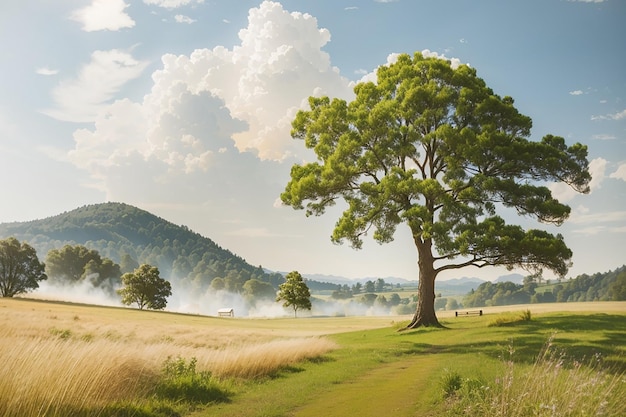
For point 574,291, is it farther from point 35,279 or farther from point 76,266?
point 35,279

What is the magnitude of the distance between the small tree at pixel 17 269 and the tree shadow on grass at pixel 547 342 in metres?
84.2

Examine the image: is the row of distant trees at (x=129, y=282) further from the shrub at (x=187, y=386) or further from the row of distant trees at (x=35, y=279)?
the shrub at (x=187, y=386)

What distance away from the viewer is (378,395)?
1403 cm

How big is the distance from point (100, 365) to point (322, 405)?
5.57 metres

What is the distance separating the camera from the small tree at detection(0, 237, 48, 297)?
301 feet

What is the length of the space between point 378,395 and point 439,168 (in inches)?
1030

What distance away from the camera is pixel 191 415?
463 inches

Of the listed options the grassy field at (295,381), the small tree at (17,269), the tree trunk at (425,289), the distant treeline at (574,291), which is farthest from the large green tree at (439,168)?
the distant treeline at (574,291)

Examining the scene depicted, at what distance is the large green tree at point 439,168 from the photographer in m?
33.6

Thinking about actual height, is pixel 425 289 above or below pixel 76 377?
above

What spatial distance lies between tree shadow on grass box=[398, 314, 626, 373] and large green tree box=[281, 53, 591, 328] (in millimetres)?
4435

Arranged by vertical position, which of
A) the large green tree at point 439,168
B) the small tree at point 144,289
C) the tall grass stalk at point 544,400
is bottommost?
the small tree at point 144,289

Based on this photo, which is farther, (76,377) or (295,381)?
(295,381)

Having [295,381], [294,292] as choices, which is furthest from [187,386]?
[294,292]
